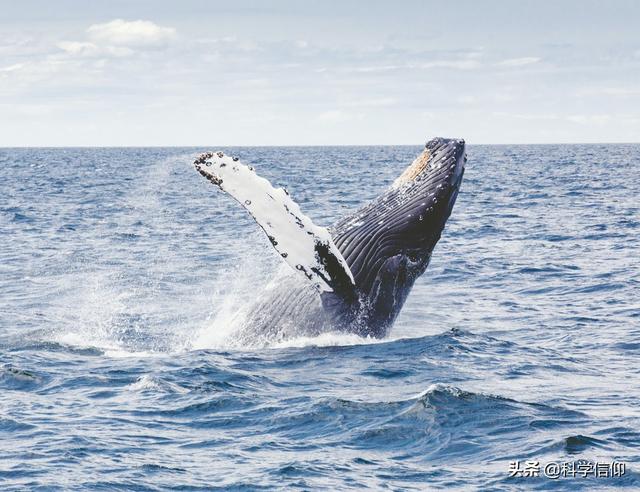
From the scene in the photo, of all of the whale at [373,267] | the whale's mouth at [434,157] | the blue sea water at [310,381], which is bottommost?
the blue sea water at [310,381]

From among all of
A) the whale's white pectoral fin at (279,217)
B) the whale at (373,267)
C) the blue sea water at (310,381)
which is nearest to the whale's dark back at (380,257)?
the whale at (373,267)

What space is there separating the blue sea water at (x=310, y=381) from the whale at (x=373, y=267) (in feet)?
0.88

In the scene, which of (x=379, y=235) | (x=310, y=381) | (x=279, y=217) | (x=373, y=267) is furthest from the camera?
(x=379, y=235)

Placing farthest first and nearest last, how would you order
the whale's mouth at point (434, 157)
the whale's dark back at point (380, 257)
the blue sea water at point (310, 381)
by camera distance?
the whale's mouth at point (434, 157)
the whale's dark back at point (380, 257)
the blue sea water at point (310, 381)

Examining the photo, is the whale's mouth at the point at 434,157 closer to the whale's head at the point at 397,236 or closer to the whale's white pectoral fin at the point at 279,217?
the whale's head at the point at 397,236

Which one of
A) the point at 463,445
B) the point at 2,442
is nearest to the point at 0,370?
the point at 2,442

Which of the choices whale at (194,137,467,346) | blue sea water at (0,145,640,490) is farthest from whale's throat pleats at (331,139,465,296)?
blue sea water at (0,145,640,490)

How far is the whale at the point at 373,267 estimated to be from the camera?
1062cm

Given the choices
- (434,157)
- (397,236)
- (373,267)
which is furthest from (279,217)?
(434,157)

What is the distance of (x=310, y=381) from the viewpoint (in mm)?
10250

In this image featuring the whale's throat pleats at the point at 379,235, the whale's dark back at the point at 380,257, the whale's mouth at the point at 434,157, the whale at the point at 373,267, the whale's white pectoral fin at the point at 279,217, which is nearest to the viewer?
the whale's white pectoral fin at the point at 279,217

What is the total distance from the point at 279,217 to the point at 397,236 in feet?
6.62

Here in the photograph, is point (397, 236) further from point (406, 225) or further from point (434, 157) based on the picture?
point (434, 157)

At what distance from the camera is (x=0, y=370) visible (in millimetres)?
10609
